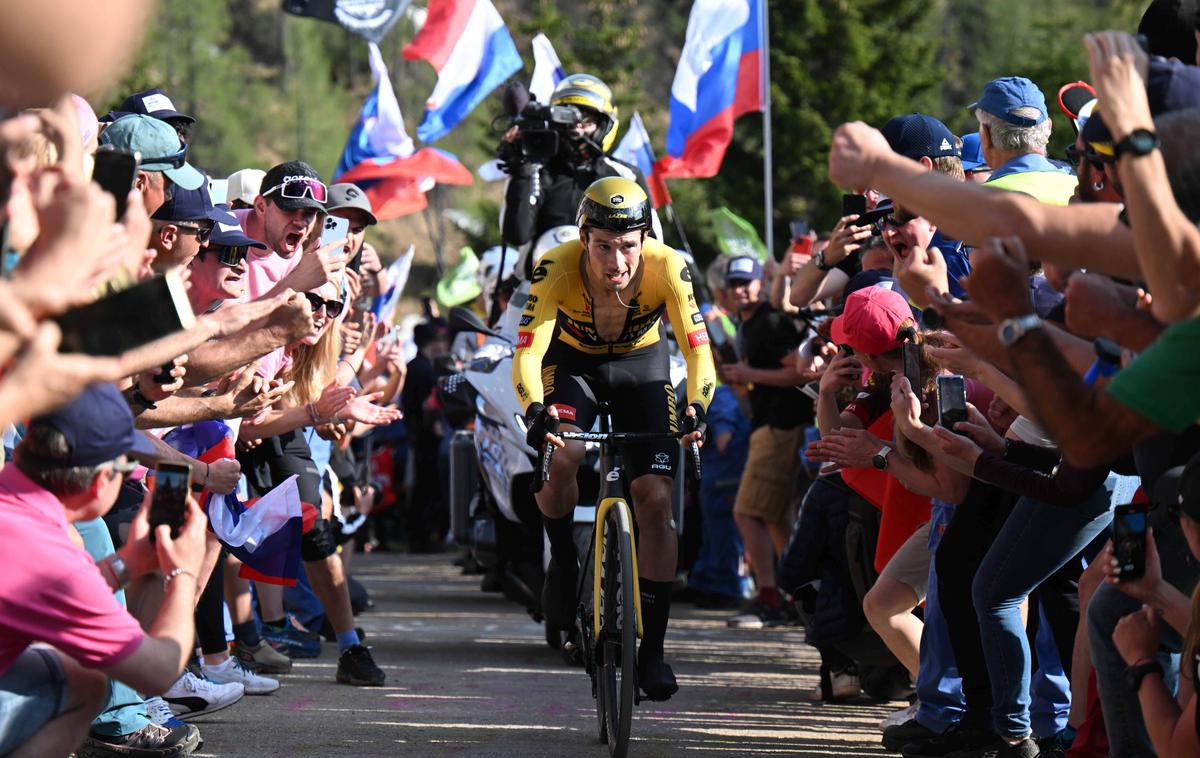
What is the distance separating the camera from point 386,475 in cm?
1856

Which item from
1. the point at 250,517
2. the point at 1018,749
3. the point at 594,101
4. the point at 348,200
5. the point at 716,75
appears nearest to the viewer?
the point at 1018,749

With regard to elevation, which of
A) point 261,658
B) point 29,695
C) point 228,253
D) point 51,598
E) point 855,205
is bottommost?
point 261,658

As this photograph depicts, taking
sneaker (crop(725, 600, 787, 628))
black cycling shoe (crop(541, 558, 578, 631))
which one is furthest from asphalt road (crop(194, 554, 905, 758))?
black cycling shoe (crop(541, 558, 578, 631))

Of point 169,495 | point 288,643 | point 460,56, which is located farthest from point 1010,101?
point 460,56

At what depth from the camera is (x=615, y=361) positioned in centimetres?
777

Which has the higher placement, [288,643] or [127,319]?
[127,319]

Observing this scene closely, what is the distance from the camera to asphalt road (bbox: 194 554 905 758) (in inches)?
269

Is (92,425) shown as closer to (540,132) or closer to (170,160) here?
(170,160)

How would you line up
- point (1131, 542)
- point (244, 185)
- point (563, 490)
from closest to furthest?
point (1131, 542)
point (563, 490)
point (244, 185)

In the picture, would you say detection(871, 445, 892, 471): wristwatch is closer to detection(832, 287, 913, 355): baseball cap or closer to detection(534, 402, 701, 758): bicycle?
detection(832, 287, 913, 355): baseball cap

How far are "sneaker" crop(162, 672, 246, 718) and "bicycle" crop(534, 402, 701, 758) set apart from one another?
1.56m

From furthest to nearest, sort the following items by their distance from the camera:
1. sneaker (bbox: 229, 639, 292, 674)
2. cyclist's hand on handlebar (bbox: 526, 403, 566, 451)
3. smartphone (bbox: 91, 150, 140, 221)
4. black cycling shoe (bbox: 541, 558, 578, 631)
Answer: sneaker (bbox: 229, 639, 292, 674) < black cycling shoe (bbox: 541, 558, 578, 631) < cyclist's hand on handlebar (bbox: 526, 403, 566, 451) < smartphone (bbox: 91, 150, 140, 221)

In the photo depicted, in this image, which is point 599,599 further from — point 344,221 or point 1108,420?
point 1108,420

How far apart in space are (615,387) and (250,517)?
5.69ft
